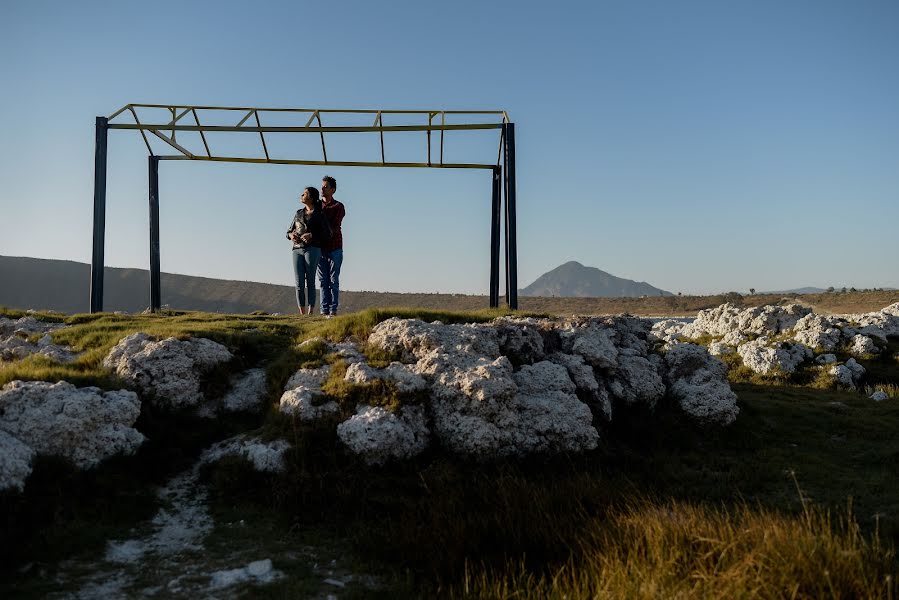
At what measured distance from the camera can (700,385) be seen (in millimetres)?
11203

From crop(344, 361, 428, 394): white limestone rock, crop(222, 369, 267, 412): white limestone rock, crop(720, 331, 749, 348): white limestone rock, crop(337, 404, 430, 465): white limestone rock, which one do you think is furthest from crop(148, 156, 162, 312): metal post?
crop(720, 331, 749, 348): white limestone rock

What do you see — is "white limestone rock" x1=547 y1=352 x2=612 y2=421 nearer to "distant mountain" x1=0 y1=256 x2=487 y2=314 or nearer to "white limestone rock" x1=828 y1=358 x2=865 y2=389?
"white limestone rock" x1=828 y1=358 x2=865 y2=389

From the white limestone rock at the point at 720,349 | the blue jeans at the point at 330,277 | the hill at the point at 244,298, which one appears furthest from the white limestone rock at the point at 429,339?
the hill at the point at 244,298

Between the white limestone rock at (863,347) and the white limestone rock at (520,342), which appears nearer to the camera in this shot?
the white limestone rock at (520,342)

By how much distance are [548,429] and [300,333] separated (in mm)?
5631

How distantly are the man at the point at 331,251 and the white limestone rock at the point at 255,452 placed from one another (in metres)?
7.45

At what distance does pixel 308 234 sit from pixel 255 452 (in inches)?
319

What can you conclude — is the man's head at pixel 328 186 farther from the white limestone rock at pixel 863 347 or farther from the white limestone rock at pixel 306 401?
the white limestone rock at pixel 863 347

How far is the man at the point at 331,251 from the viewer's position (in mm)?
15562

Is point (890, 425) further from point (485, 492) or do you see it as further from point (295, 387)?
point (295, 387)

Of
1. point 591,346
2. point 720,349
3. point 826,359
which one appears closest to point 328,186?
point 591,346

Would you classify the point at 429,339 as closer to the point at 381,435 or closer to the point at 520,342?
the point at 520,342

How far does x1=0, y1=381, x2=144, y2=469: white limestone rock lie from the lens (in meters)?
7.26

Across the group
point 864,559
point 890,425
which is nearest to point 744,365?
point 890,425
